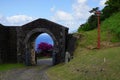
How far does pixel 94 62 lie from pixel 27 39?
630 inches

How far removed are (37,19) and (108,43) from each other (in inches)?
372

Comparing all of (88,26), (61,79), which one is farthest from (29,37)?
(61,79)

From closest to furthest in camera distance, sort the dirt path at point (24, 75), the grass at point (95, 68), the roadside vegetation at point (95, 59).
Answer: the grass at point (95, 68), the roadside vegetation at point (95, 59), the dirt path at point (24, 75)

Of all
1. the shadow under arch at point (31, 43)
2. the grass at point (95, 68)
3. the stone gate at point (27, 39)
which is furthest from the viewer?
the shadow under arch at point (31, 43)

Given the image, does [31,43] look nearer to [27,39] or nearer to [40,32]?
[27,39]

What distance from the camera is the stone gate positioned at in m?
35.7

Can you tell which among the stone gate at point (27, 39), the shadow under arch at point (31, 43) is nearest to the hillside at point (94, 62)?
the stone gate at point (27, 39)

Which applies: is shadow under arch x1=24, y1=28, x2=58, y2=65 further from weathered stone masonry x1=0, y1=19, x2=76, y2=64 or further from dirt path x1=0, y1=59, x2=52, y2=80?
dirt path x1=0, y1=59, x2=52, y2=80

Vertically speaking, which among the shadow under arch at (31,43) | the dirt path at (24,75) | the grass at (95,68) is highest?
the shadow under arch at (31,43)

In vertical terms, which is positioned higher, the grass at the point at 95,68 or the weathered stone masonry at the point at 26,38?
the weathered stone masonry at the point at 26,38

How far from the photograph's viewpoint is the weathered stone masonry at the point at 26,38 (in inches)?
1405

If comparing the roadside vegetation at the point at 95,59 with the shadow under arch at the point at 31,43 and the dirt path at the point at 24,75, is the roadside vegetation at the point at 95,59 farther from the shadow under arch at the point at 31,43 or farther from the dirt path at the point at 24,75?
the shadow under arch at the point at 31,43

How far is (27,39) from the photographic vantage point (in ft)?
122

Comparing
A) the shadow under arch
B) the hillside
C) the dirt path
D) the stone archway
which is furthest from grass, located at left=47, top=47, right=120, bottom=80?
the shadow under arch
